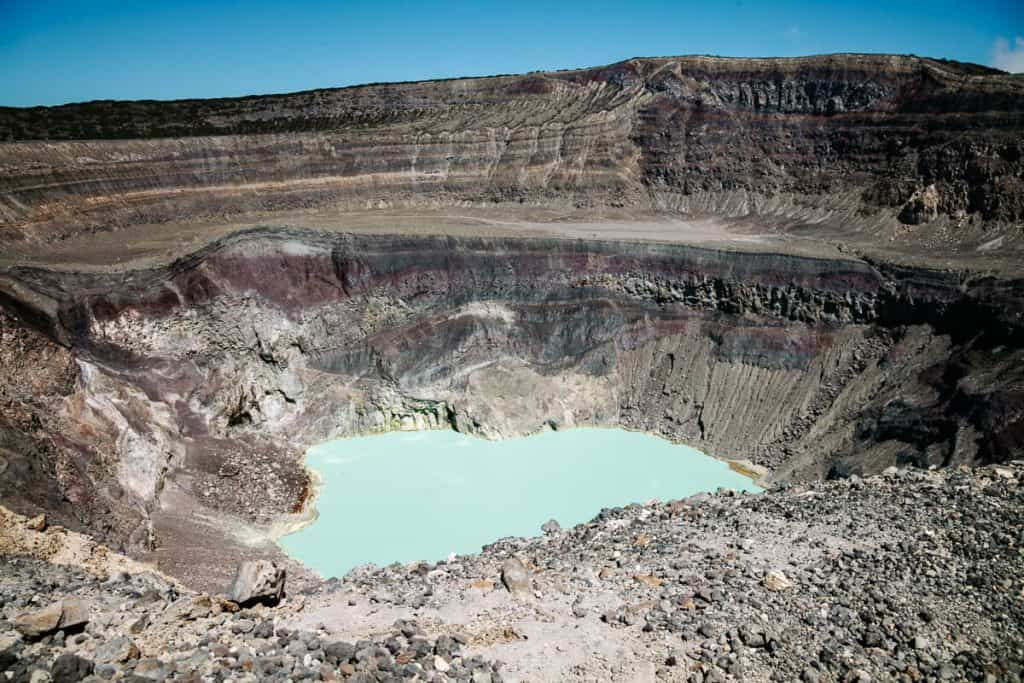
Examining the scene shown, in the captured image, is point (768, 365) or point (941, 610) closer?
point (941, 610)

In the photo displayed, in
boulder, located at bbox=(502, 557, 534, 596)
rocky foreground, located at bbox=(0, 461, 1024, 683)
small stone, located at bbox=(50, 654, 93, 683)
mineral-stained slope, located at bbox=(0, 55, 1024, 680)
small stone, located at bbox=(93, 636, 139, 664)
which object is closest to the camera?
small stone, located at bbox=(50, 654, 93, 683)

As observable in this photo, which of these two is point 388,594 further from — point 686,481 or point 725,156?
point 725,156

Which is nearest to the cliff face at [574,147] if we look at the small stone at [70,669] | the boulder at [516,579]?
the boulder at [516,579]

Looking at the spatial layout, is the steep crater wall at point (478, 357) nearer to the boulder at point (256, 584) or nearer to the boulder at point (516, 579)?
the boulder at point (256, 584)

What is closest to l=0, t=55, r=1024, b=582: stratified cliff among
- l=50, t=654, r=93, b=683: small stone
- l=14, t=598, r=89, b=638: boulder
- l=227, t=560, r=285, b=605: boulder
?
l=227, t=560, r=285, b=605: boulder

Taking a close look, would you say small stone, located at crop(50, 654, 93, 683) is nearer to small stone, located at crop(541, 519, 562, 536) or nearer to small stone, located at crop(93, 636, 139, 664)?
small stone, located at crop(93, 636, 139, 664)

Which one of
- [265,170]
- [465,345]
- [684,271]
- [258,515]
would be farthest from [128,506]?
[265,170]
